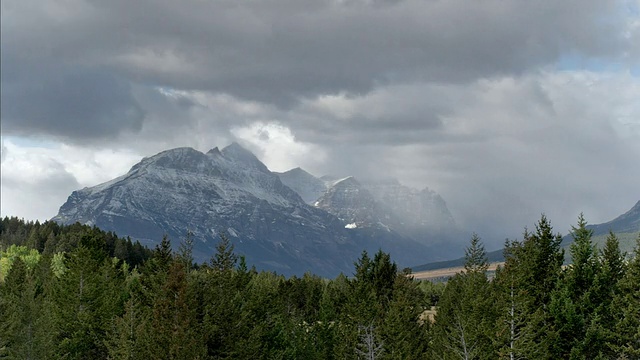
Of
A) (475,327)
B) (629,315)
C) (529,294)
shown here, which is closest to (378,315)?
(475,327)

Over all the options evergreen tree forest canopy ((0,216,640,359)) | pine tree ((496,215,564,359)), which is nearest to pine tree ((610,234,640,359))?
evergreen tree forest canopy ((0,216,640,359))

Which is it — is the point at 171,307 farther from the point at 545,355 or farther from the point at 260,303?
the point at 545,355

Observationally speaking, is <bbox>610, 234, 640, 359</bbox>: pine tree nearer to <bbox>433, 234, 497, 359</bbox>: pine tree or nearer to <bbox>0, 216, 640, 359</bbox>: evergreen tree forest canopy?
<bbox>0, 216, 640, 359</bbox>: evergreen tree forest canopy

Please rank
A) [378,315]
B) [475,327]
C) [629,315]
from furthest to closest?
[378,315] < [475,327] < [629,315]

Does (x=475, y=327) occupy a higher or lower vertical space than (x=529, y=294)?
lower

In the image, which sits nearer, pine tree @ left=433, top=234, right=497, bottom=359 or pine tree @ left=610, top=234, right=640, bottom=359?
pine tree @ left=610, top=234, right=640, bottom=359

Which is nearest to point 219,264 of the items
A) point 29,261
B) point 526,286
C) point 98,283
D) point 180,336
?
point 98,283

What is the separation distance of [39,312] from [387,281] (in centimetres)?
4132

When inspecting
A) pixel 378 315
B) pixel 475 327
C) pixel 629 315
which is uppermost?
pixel 378 315

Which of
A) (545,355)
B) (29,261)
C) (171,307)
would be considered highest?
(29,261)

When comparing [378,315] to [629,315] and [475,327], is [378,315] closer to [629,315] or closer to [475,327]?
[475,327]

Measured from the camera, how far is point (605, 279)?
68.8m

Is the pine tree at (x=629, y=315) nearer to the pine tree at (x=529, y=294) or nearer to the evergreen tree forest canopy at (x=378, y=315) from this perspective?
the evergreen tree forest canopy at (x=378, y=315)

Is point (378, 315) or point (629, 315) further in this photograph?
point (378, 315)
